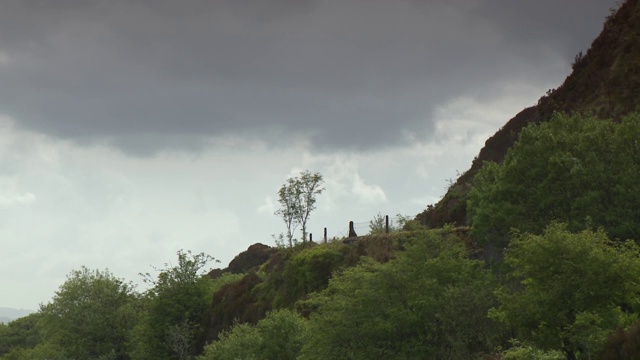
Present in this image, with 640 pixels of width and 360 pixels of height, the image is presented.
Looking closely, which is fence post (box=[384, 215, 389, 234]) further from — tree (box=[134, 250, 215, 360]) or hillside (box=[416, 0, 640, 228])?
tree (box=[134, 250, 215, 360])

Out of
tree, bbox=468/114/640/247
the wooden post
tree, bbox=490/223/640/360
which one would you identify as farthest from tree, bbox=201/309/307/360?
the wooden post

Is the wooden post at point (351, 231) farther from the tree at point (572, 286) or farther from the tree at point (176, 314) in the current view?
the tree at point (572, 286)

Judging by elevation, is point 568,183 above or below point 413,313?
above

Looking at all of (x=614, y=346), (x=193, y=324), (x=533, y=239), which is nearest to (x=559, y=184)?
(x=533, y=239)

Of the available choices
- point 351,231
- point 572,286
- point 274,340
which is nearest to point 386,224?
point 351,231

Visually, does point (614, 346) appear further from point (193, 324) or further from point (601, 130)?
point (193, 324)

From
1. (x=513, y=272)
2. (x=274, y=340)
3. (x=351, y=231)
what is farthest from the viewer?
(x=351, y=231)

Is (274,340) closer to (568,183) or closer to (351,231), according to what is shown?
(568,183)

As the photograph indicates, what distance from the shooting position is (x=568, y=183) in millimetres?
36219

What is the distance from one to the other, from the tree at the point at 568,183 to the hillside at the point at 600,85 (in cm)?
1944

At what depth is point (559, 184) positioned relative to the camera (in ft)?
120


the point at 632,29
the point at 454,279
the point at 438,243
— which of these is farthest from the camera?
the point at 632,29

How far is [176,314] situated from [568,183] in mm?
49748

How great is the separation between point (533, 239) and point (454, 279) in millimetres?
11139
